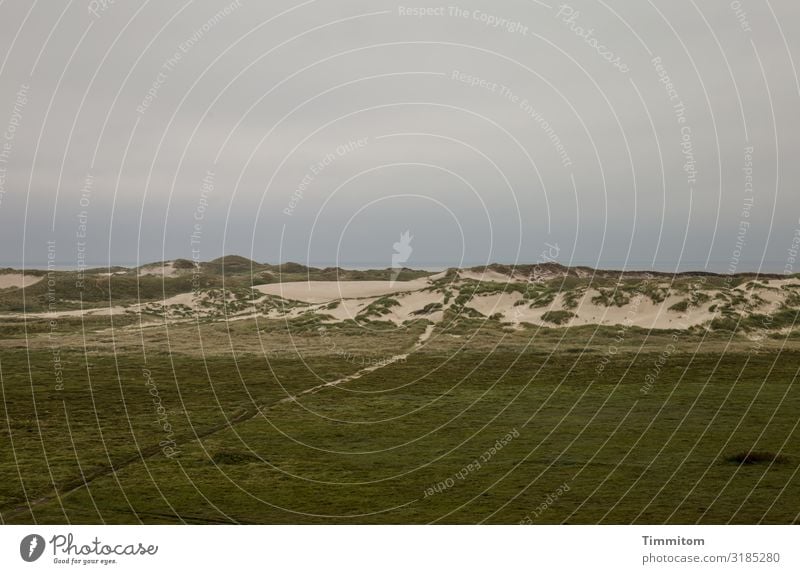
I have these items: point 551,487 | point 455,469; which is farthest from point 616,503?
point 455,469

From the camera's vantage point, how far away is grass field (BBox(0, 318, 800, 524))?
21.0 meters

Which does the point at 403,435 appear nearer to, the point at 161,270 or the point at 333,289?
the point at 333,289

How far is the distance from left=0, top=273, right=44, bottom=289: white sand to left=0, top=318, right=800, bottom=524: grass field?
3901cm

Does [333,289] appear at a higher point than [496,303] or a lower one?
lower

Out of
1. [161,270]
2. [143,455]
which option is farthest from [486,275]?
[143,455]

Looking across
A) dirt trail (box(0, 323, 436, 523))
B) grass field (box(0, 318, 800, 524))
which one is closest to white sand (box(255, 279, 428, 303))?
grass field (box(0, 318, 800, 524))

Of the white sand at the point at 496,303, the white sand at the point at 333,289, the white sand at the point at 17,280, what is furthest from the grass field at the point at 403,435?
the white sand at the point at 17,280

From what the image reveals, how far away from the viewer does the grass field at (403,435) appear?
68.8ft

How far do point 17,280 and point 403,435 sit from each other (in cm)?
7128

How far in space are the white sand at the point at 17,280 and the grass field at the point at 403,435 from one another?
3901cm

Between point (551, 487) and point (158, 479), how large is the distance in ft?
37.7

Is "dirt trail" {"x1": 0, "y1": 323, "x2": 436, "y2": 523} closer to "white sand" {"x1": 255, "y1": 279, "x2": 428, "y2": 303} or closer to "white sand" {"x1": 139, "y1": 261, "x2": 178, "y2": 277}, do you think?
"white sand" {"x1": 255, "y1": 279, "x2": 428, "y2": 303}

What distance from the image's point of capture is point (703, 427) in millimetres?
29672

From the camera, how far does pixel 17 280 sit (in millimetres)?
86188
